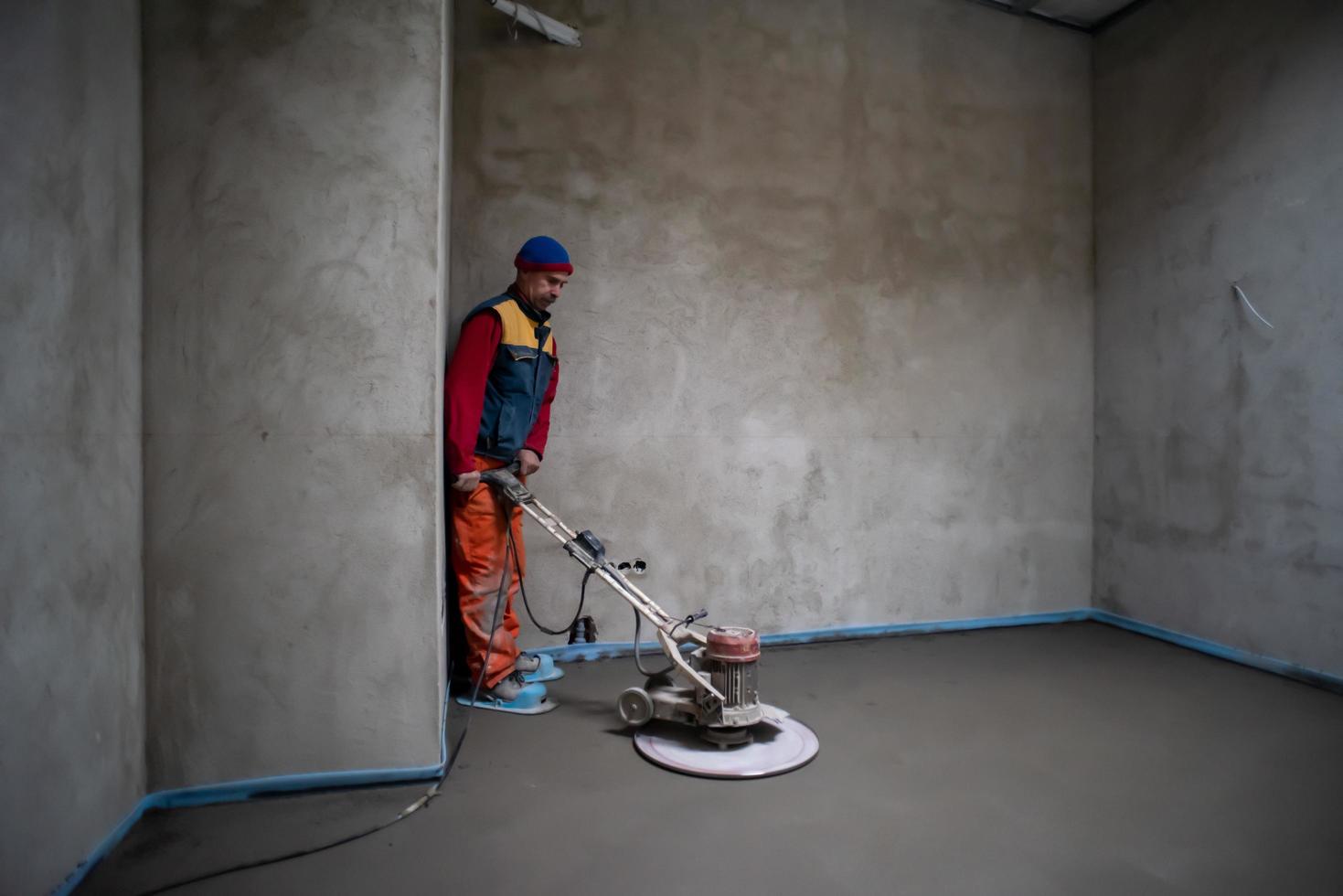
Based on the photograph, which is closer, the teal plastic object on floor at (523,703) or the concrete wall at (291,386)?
the concrete wall at (291,386)

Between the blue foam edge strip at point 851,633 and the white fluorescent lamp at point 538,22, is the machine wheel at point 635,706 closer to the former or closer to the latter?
the blue foam edge strip at point 851,633

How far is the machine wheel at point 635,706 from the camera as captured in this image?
2684mm

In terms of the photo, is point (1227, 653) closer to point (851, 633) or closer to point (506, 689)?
point (851, 633)

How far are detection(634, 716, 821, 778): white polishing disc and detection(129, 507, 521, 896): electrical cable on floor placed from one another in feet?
2.05

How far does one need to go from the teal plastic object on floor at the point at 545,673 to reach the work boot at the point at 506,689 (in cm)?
19

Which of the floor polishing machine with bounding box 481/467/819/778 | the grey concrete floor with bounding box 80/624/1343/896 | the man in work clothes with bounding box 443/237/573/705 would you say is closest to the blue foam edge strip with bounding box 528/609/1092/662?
the grey concrete floor with bounding box 80/624/1343/896

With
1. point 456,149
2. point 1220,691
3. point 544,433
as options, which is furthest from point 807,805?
point 456,149

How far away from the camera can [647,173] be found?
3.81 metres

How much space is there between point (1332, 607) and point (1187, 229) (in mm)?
1959

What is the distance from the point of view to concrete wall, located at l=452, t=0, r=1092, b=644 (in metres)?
3.70

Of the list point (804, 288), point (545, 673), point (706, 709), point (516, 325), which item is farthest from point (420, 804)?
point (804, 288)

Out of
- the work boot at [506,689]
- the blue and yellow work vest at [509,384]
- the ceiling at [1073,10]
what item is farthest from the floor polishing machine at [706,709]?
the ceiling at [1073,10]

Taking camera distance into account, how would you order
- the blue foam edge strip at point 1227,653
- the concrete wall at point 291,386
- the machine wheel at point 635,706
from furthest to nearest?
the blue foam edge strip at point 1227,653, the machine wheel at point 635,706, the concrete wall at point 291,386

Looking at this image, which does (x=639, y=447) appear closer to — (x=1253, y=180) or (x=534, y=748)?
(x=534, y=748)
